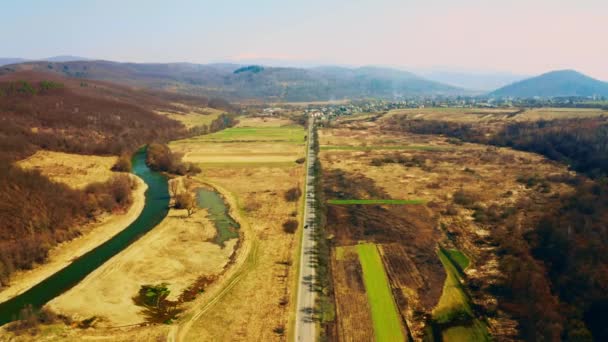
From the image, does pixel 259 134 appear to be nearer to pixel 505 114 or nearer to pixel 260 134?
pixel 260 134

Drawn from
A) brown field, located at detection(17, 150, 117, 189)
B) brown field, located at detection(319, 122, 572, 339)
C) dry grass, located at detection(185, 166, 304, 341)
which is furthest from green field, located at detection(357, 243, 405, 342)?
brown field, located at detection(17, 150, 117, 189)

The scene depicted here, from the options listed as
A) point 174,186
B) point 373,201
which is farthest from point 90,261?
point 373,201

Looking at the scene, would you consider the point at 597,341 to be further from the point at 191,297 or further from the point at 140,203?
the point at 140,203

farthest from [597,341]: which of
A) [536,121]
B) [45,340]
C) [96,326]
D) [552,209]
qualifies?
[536,121]

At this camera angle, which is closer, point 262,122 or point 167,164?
point 167,164

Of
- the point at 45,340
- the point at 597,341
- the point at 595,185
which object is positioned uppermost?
the point at 595,185

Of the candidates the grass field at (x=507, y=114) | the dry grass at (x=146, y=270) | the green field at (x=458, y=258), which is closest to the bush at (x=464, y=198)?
the green field at (x=458, y=258)

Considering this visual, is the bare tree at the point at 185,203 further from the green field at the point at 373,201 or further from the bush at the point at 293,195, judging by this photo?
the green field at the point at 373,201
